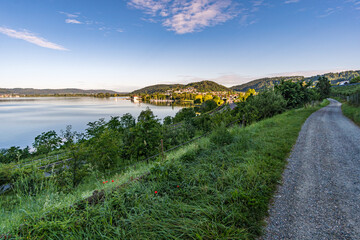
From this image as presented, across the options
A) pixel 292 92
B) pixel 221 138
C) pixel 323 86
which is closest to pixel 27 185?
pixel 221 138

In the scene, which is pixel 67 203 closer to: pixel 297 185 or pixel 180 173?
pixel 180 173

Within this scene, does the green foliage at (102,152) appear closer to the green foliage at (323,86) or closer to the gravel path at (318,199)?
the gravel path at (318,199)

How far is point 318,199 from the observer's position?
11.5 feet

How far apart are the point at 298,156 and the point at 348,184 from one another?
6.69 ft

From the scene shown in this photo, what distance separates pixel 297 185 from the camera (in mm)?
4117

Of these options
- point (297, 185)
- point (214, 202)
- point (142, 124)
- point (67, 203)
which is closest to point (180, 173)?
point (214, 202)

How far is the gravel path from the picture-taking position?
2.67m

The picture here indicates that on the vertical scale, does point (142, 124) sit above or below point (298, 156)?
above

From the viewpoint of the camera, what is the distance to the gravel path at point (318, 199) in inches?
105

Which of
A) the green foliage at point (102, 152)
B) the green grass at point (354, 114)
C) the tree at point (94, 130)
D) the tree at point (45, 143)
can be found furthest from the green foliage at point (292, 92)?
the tree at point (45, 143)

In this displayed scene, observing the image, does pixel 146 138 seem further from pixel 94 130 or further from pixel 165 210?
pixel 165 210

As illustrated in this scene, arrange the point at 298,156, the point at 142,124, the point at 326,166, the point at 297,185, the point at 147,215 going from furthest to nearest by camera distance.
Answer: the point at 142,124 → the point at 298,156 → the point at 326,166 → the point at 297,185 → the point at 147,215

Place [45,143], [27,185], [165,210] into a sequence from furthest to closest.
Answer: [45,143] → [27,185] → [165,210]

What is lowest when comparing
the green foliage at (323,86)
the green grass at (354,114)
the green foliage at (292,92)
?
the green grass at (354,114)
